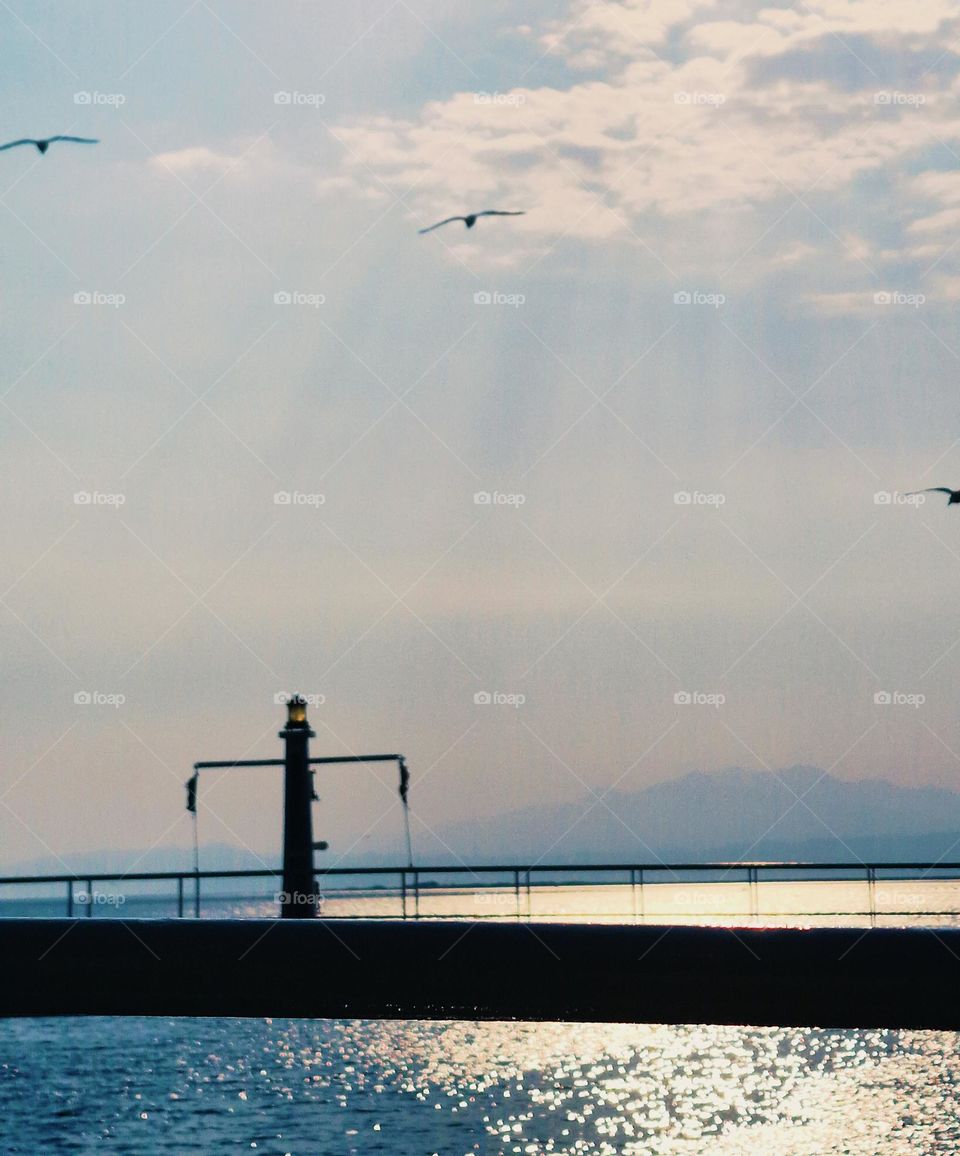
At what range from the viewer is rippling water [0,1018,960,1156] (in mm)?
21828

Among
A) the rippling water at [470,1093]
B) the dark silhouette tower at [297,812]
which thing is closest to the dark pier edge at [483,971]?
the rippling water at [470,1093]

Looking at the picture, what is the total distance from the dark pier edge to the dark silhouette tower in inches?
442

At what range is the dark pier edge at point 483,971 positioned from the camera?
58.5 feet

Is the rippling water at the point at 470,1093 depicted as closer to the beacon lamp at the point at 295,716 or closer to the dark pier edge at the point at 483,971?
the dark pier edge at the point at 483,971

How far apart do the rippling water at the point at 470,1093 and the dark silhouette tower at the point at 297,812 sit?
12.4 feet

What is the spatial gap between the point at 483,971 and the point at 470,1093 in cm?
936

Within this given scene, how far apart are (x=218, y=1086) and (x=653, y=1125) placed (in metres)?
8.94

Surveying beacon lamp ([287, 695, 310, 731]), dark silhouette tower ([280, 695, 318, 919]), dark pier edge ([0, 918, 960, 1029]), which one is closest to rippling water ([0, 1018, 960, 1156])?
dark pier edge ([0, 918, 960, 1029])

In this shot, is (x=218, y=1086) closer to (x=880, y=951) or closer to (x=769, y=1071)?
(x=769, y=1071)

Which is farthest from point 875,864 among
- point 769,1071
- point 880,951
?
point 769,1071

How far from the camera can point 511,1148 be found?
2111cm

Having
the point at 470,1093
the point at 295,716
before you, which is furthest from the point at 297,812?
the point at 470,1093

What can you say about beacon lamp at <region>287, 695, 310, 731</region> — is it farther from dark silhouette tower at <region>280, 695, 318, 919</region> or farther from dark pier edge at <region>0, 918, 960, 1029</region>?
dark pier edge at <region>0, 918, 960, 1029</region>

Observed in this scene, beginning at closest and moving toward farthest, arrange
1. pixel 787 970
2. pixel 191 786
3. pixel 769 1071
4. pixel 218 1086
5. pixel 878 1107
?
pixel 787 970
pixel 878 1107
pixel 218 1086
pixel 769 1071
pixel 191 786
